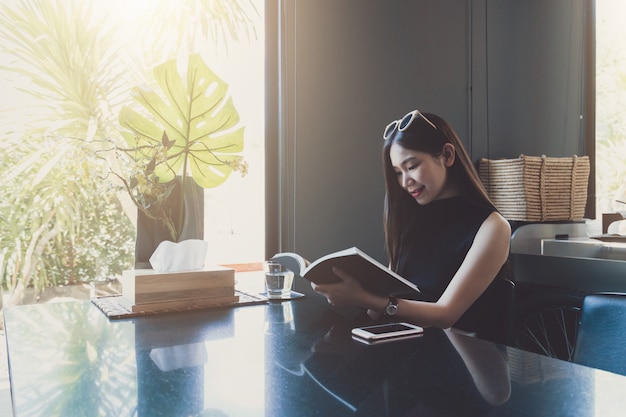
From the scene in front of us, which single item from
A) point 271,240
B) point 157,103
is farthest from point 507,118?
point 157,103

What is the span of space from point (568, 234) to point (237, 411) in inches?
108

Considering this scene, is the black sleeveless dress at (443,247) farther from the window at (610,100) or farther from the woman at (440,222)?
the window at (610,100)

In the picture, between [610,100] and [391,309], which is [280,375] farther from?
[610,100]

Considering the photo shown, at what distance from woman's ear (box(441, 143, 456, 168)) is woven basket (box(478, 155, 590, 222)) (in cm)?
118

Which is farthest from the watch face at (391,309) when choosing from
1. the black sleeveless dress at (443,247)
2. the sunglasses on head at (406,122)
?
the sunglasses on head at (406,122)

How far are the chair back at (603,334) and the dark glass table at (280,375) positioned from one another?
22 cm

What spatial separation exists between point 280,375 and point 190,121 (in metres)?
1.81

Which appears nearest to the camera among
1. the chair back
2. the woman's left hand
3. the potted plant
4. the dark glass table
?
the dark glass table

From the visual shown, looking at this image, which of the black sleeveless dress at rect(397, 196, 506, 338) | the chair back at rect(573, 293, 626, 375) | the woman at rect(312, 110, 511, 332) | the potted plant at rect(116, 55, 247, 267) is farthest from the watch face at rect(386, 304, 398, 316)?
the potted plant at rect(116, 55, 247, 267)

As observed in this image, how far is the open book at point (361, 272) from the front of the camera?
1.29 meters

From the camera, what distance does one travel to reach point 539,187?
2.91 meters

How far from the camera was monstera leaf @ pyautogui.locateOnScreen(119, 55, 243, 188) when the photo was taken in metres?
2.48

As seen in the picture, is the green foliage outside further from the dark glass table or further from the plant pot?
the dark glass table

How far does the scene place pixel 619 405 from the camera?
0.75m
